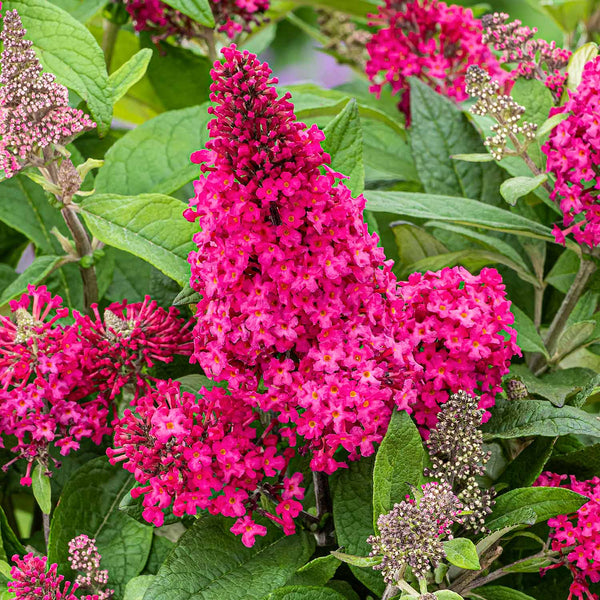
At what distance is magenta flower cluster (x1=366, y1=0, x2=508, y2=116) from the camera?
4.24 feet

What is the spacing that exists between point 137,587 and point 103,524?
128 mm

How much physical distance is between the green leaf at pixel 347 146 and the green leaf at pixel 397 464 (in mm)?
273

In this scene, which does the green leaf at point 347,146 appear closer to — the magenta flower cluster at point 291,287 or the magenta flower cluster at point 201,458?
the magenta flower cluster at point 291,287

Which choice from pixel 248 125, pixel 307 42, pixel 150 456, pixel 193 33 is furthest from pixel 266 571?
pixel 307 42

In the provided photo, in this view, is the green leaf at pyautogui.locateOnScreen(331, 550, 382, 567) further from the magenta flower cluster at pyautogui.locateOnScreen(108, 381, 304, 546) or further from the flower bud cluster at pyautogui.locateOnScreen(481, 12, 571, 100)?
the flower bud cluster at pyautogui.locateOnScreen(481, 12, 571, 100)

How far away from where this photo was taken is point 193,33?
1298mm

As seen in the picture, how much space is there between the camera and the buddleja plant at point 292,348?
0.70m

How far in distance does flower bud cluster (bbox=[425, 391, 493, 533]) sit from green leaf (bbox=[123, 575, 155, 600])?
0.98ft

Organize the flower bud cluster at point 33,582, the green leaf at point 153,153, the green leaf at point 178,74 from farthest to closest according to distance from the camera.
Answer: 1. the green leaf at point 178,74
2. the green leaf at point 153,153
3. the flower bud cluster at point 33,582

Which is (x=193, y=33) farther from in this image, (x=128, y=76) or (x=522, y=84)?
(x=522, y=84)

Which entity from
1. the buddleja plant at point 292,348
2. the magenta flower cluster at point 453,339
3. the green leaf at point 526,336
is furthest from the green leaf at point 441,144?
the magenta flower cluster at point 453,339

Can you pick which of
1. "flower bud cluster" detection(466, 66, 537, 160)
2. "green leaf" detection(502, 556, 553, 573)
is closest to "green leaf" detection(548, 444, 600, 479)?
"green leaf" detection(502, 556, 553, 573)

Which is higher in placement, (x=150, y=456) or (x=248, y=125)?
(x=248, y=125)

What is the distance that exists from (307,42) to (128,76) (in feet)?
4.91
